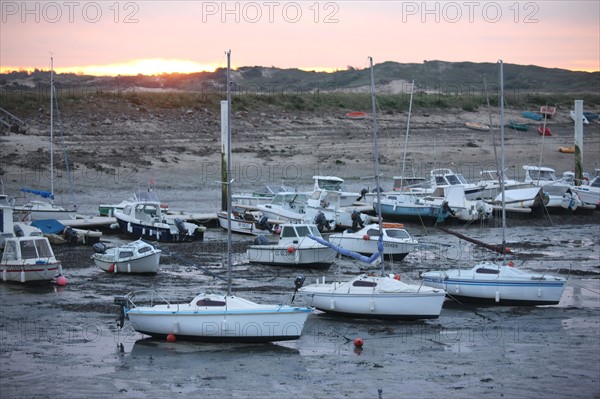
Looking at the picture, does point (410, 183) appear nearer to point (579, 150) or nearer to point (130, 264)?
point (579, 150)

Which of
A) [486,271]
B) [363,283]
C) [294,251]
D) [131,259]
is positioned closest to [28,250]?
[131,259]

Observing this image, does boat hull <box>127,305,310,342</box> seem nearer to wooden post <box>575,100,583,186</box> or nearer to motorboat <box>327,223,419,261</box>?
motorboat <box>327,223,419,261</box>

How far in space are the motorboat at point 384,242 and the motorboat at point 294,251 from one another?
1926mm

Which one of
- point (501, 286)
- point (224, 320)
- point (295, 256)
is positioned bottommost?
point (501, 286)

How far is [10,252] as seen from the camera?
3061 centimetres

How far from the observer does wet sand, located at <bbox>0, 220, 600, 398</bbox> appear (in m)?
20.8

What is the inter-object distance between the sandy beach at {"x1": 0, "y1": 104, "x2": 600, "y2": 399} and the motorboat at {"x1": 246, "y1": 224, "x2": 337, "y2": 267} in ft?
1.52

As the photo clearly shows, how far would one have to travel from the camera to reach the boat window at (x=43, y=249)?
101 ft

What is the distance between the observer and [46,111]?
55.8 m

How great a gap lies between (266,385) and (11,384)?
194 inches

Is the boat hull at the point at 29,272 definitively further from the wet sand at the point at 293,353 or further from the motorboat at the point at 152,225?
the motorboat at the point at 152,225

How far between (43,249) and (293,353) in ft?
35.0

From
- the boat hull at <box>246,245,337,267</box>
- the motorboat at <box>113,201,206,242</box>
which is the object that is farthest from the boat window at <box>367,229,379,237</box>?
the motorboat at <box>113,201,206,242</box>

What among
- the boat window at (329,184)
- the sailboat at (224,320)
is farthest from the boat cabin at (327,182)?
the sailboat at (224,320)
